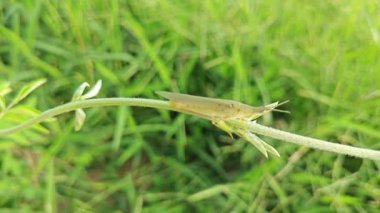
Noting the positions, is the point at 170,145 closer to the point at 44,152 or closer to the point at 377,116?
the point at 44,152

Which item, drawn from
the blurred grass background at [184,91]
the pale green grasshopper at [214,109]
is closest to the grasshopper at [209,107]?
the pale green grasshopper at [214,109]

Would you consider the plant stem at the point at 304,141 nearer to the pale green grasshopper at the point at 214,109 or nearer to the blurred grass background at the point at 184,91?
the pale green grasshopper at the point at 214,109

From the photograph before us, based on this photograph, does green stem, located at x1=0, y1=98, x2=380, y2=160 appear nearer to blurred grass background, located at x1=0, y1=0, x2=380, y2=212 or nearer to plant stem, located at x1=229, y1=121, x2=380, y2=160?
plant stem, located at x1=229, y1=121, x2=380, y2=160

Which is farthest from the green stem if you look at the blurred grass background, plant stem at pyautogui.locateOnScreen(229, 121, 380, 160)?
the blurred grass background

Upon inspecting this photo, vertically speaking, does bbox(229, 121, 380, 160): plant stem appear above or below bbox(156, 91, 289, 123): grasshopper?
below

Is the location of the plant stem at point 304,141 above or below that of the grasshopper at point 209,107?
below

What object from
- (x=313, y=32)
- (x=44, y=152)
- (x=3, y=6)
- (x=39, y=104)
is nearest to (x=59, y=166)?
(x=44, y=152)

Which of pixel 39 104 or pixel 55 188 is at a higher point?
pixel 39 104

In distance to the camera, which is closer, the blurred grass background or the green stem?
the green stem

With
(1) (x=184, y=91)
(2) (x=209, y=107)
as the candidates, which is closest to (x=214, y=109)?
(2) (x=209, y=107)
